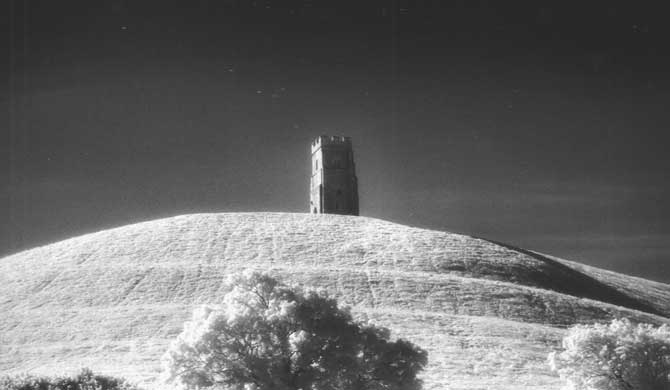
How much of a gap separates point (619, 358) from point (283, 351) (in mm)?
15063

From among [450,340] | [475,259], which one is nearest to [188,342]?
[450,340]

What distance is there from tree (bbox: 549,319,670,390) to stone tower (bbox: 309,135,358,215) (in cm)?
6969

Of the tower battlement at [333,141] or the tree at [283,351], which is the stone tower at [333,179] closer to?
the tower battlement at [333,141]

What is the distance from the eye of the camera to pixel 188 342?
27.7m

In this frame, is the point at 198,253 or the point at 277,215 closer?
the point at 198,253

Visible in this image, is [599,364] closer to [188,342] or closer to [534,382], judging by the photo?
[534,382]

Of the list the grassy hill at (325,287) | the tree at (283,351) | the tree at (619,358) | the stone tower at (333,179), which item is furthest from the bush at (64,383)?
the stone tower at (333,179)

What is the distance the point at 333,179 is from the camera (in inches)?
4104

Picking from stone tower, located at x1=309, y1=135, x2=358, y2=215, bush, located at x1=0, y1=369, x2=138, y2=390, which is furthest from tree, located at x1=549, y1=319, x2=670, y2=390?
stone tower, located at x1=309, y1=135, x2=358, y2=215

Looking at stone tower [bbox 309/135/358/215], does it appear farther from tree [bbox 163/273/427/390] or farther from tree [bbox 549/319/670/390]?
tree [bbox 163/273/427/390]

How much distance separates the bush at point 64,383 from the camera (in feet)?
85.6

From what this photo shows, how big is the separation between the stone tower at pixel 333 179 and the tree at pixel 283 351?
72.8 m

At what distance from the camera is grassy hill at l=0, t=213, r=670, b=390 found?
45.8m

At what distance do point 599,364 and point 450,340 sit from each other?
58.3 ft
